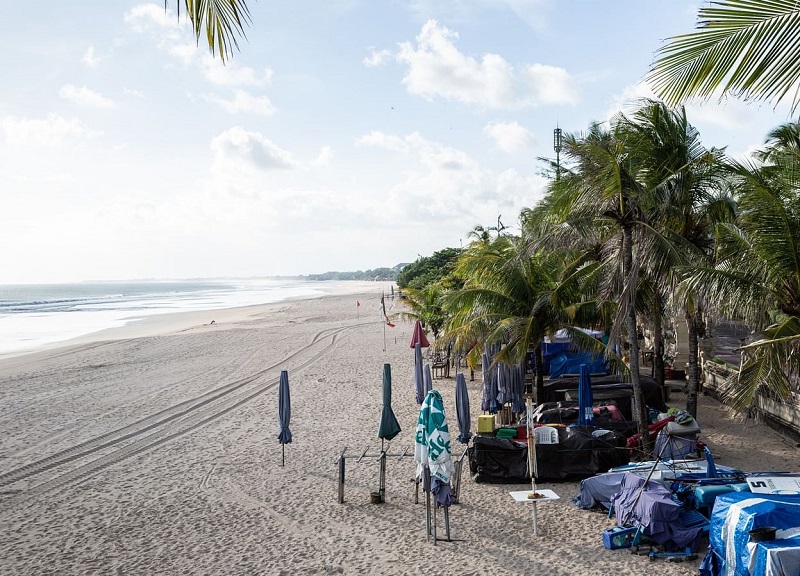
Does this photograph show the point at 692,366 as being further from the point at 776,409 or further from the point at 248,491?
the point at 248,491

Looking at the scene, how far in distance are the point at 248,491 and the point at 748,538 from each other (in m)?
7.53

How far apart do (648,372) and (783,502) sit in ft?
47.5

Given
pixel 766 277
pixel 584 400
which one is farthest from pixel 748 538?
pixel 584 400

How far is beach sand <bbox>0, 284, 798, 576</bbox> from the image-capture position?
7.78 metres

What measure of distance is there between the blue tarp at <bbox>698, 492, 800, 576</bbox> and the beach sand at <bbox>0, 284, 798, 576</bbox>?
0.81 m

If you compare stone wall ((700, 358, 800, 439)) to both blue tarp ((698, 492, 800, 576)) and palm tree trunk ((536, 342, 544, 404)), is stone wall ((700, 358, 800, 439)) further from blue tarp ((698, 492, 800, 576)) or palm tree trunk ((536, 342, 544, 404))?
palm tree trunk ((536, 342, 544, 404))

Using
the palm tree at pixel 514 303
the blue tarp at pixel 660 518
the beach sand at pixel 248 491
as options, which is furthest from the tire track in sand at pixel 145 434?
the blue tarp at pixel 660 518

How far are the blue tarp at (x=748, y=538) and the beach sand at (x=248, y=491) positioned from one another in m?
0.81

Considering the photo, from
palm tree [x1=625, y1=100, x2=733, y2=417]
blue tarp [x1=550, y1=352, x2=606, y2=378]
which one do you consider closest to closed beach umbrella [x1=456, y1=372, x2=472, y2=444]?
palm tree [x1=625, y1=100, x2=733, y2=417]

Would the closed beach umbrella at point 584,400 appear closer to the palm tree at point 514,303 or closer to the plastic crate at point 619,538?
the palm tree at point 514,303

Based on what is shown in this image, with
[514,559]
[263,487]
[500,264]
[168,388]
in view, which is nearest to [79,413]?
[168,388]

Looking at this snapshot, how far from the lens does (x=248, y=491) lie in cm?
1035

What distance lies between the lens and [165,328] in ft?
148

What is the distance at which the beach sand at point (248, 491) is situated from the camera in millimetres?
7777
